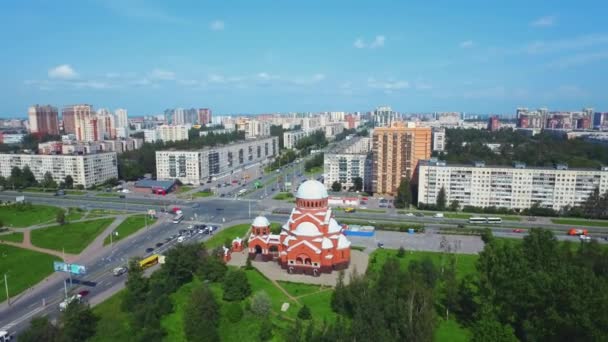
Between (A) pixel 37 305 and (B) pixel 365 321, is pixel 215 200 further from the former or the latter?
(B) pixel 365 321

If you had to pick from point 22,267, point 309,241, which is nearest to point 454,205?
point 309,241

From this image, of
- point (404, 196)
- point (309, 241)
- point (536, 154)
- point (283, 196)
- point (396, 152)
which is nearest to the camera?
point (309, 241)

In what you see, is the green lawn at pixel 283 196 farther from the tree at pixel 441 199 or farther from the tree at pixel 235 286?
the tree at pixel 235 286

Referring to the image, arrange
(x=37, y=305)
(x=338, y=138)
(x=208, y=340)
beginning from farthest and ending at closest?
(x=338, y=138) → (x=37, y=305) → (x=208, y=340)

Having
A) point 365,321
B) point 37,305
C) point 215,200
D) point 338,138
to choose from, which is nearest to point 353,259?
point 365,321

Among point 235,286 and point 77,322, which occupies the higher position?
point 235,286

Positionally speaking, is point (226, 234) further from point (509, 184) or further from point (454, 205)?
point (509, 184)

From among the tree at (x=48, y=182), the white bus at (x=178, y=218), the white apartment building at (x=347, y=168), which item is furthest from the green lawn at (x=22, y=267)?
the white apartment building at (x=347, y=168)
